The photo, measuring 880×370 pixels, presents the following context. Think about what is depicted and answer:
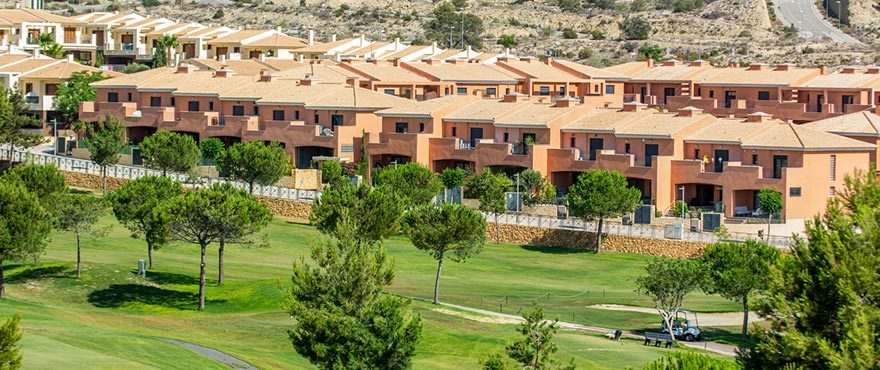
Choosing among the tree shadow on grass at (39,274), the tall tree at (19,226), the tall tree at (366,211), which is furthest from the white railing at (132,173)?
the tall tree at (19,226)

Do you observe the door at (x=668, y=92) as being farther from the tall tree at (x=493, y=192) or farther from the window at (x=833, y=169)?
the tall tree at (x=493, y=192)

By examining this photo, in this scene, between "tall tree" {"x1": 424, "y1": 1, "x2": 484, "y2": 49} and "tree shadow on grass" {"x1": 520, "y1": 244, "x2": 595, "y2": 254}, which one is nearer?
"tree shadow on grass" {"x1": 520, "y1": 244, "x2": 595, "y2": 254}

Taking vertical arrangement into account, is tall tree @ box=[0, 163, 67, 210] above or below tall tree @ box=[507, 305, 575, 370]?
above

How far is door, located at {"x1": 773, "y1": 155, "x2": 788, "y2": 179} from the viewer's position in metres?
97.3

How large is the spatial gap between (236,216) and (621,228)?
2730cm

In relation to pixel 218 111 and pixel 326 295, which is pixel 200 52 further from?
pixel 326 295

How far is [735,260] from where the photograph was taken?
226ft

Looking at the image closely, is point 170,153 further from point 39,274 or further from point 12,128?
point 39,274

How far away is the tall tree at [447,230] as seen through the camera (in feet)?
240

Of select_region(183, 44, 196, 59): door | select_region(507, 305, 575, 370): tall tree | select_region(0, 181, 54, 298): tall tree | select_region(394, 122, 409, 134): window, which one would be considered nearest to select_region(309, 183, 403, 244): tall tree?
select_region(0, 181, 54, 298): tall tree

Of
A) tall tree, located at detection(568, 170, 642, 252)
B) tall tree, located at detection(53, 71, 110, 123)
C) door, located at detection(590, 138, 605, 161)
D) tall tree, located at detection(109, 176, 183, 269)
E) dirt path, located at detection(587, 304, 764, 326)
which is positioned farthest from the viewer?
tall tree, located at detection(53, 71, 110, 123)

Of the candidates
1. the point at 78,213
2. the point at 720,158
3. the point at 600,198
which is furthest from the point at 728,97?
the point at 78,213

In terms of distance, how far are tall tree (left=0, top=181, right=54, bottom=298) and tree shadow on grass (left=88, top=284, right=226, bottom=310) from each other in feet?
9.84

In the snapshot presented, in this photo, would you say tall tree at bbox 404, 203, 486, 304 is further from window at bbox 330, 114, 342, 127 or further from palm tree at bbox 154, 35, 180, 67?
palm tree at bbox 154, 35, 180, 67
